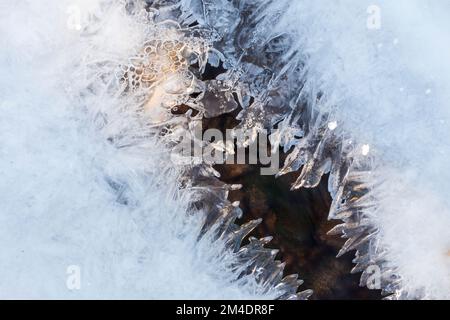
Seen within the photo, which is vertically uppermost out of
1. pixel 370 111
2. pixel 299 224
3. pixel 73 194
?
pixel 370 111

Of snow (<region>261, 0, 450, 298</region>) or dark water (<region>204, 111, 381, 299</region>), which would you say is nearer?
snow (<region>261, 0, 450, 298</region>)

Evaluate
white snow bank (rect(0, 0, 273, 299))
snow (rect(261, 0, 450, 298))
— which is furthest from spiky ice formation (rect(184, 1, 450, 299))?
white snow bank (rect(0, 0, 273, 299))

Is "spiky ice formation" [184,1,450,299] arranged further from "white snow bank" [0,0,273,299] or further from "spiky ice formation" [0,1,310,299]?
"white snow bank" [0,0,273,299]

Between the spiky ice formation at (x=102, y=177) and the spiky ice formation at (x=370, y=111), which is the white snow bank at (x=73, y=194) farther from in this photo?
the spiky ice formation at (x=370, y=111)

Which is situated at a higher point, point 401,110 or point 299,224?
point 401,110

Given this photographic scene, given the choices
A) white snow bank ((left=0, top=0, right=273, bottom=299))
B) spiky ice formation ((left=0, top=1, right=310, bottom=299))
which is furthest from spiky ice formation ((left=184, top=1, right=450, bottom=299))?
white snow bank ((left=0, top=0, right=273, bottom=299))

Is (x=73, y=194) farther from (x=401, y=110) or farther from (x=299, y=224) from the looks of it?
(x=401, y=110)

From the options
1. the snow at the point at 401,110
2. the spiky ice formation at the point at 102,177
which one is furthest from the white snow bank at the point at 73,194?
the snow at the point at 401,110

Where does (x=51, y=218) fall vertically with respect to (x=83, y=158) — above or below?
below

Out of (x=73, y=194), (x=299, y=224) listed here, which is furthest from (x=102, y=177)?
(x=299, y=224)
